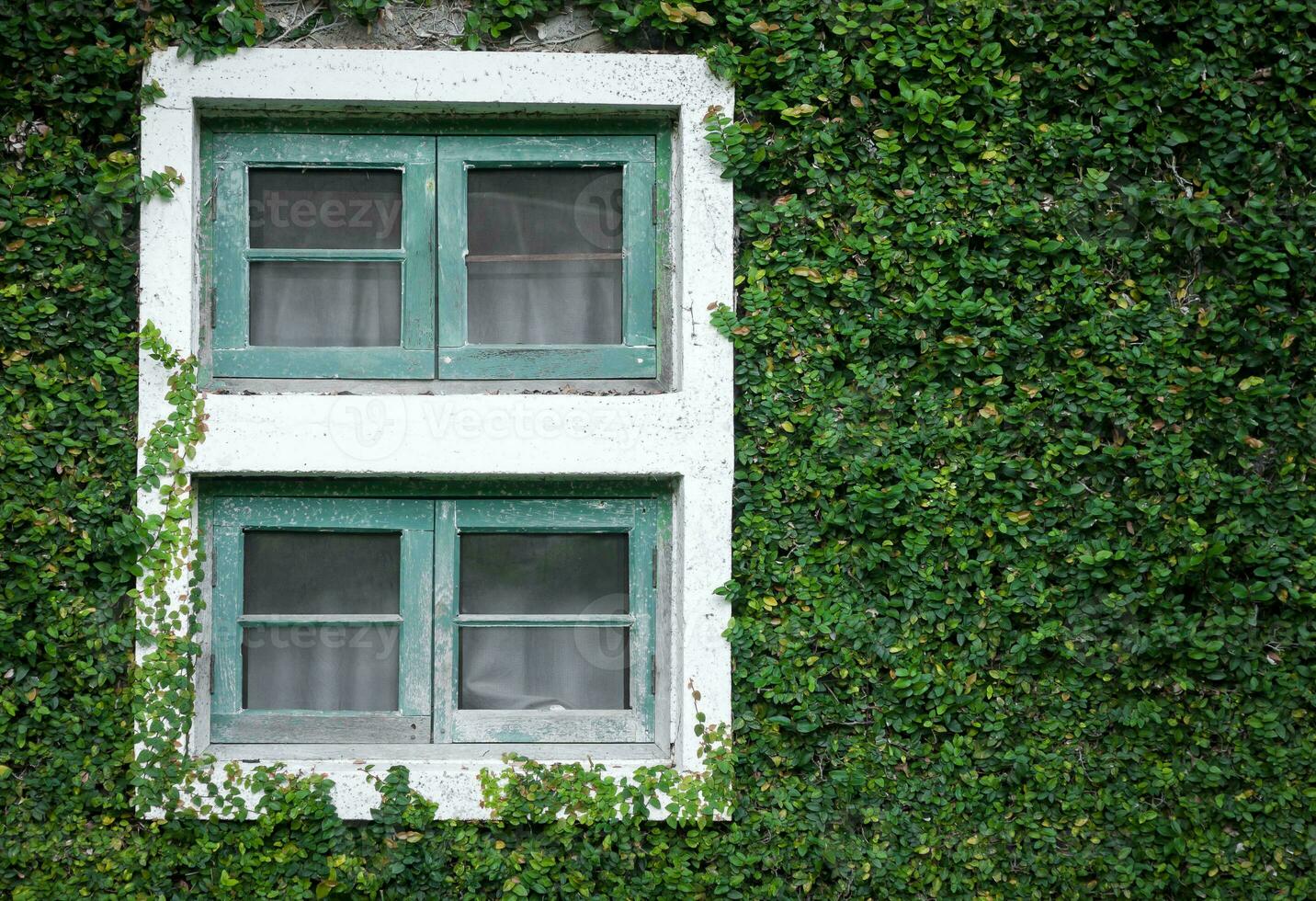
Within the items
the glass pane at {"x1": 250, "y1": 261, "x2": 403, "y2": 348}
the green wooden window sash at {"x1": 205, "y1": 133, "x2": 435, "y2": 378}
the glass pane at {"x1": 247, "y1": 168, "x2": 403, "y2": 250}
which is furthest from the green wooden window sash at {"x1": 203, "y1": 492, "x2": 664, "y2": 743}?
the glass pane at {"x1": 247, "y1": 168, "x2": 403, "y2": 250}

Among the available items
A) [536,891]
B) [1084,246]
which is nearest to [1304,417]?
[1084,246]

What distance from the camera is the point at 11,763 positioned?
2.86 m

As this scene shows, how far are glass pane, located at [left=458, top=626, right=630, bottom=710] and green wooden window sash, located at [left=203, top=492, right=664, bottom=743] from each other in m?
0.04

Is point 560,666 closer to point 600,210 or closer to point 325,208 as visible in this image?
point 600,210

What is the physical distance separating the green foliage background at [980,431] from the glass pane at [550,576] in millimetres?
447

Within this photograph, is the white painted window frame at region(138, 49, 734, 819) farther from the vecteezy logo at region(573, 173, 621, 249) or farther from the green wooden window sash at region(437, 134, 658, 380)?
the vecteezy logo at region(573, 173, 621, 249)

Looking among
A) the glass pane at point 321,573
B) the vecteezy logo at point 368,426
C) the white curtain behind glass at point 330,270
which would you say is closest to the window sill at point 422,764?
the glass pane at point 321,573

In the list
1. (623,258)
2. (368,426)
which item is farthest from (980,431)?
(368,426)

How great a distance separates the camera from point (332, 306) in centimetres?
310

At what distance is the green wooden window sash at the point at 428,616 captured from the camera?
9.84ft

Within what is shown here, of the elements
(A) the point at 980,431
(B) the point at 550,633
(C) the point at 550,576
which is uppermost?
(A) the point at 980,431

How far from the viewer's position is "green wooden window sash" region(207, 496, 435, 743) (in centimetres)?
299

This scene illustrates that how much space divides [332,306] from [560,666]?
1458 millimetres

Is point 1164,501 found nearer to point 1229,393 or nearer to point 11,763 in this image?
point 1229,393
